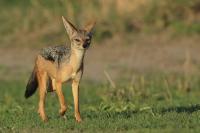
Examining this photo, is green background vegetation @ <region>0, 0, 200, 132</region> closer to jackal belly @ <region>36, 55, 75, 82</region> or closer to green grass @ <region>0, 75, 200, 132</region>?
green grass @ <region>0, 75, 200, 132</region>

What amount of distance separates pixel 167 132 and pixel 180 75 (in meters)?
7.61

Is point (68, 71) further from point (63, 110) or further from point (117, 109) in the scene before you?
point (117, 109)

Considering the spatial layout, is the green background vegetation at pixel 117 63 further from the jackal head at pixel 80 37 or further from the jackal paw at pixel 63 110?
the jackal head at pixel 80 37

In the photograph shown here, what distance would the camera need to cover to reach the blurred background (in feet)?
56.1

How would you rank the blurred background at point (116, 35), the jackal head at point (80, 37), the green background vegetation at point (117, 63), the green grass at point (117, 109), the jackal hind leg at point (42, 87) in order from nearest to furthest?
the green grass at point (117, 109) < the jackal head at point (80, 37) < the green background vegetation at point (117, 63) < the jackal hind leg at point (42, 87) < the blurred background at point (116, 35)

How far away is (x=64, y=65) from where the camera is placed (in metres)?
9.60

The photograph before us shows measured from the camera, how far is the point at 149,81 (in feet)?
50.0

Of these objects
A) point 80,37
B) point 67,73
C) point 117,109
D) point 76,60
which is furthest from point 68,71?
point 117,109

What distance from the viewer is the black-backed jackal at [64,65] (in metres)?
9.51

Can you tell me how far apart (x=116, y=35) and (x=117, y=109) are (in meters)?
8.44

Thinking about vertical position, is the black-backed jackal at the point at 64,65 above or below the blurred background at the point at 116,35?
above

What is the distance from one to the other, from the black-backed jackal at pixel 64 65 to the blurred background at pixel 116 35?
6252mm

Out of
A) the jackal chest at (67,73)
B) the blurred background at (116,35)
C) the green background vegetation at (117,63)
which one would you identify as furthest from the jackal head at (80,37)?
the blurred background at (116,35)

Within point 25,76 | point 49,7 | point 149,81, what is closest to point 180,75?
point 149,81
